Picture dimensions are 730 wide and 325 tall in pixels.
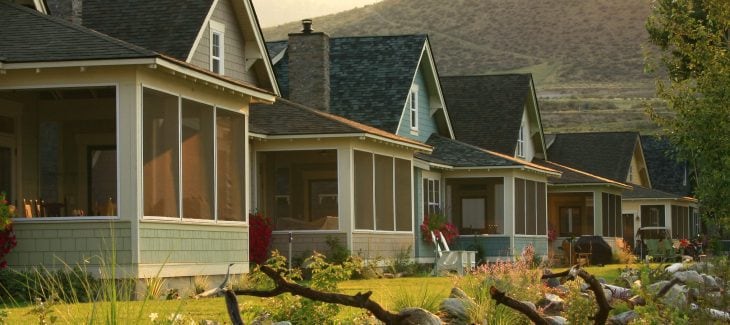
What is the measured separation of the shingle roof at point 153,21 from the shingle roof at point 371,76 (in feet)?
28.5

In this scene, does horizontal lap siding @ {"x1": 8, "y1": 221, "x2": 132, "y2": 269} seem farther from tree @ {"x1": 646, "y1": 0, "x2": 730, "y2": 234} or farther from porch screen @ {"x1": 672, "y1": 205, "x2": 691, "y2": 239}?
porch screen @ {"x1": 672, "y1": 205, "x2": 691, "y2": 239}

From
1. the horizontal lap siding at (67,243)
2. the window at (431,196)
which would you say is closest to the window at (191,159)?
the horizontal lap siding at (67,243)

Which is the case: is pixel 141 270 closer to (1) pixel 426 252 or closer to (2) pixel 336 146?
(2) pixel 336 146

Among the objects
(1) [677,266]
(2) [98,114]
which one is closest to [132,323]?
(2) [98,114]

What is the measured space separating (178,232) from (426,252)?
16552mm

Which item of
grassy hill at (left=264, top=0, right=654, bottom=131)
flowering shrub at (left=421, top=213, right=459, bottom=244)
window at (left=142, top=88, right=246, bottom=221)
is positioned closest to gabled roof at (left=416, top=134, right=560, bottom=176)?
flowering shrub at (left=421, top=213, right=459, bottom=244)

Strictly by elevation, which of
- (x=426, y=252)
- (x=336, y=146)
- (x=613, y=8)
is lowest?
(x=426, y=252)

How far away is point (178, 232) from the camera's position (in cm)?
2119

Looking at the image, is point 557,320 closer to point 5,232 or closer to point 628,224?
point 5,232

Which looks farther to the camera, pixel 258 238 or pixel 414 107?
pixel 414 107

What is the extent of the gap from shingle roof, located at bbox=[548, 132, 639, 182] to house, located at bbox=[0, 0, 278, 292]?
36465 millimetres

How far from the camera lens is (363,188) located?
30.3 metres

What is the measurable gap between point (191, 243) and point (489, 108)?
93.6 ft

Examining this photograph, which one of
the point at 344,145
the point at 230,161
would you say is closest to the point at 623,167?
the point at 344,145
